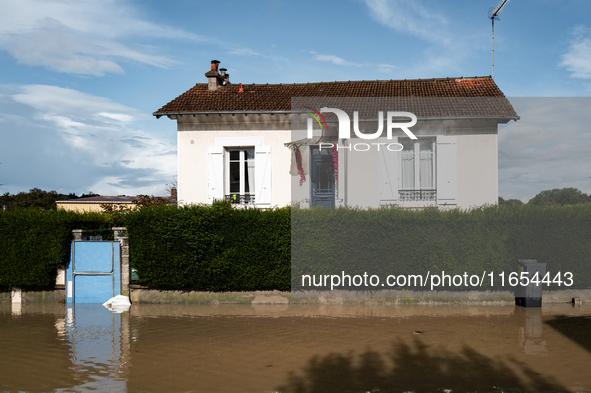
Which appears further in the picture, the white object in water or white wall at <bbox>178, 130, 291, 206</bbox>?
white wall at <bbox>178, 130, 291, 206</bbox>

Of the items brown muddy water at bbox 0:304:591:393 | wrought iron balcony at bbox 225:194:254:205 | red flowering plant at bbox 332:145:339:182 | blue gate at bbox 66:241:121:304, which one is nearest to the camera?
brown muddy water at bbox 0:304:591:393

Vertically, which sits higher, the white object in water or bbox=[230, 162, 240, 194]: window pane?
bbox=[230, 162, 240, 194]: window pane

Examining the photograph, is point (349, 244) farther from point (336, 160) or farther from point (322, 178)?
point (322, 178)

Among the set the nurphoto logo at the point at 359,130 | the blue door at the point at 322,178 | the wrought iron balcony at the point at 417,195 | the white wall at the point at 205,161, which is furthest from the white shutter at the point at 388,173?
the white wall at the point at 205,161

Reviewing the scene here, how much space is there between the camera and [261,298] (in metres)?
10.3

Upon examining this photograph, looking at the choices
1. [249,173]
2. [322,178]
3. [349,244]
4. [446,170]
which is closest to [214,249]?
[349,244]

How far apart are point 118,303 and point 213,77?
823 centimetres

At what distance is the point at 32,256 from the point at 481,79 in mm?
14848

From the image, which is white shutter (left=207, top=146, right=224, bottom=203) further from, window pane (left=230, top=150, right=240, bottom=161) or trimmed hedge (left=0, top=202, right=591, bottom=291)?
trimmed hedge (left=0, top=202, right=591, bottom=291)

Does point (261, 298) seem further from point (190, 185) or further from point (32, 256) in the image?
point (32, 256)

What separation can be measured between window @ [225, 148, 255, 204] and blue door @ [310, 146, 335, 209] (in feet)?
6.37

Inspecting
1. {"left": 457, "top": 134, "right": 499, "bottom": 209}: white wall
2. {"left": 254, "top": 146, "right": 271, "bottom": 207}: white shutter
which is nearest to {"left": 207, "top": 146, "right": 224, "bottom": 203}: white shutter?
{"left": 254, "top": 146, "right": 271, "bottom": 207}: white shutter

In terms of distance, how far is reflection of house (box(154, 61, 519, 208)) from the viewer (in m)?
12.3

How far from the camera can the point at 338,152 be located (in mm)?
12727
